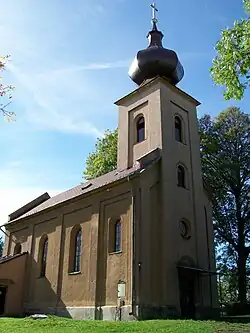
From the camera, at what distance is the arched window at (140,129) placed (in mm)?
24203

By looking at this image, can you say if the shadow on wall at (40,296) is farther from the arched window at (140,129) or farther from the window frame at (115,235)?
the arched window at (140,129)

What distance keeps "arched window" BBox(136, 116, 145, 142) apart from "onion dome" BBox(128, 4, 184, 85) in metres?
3.14

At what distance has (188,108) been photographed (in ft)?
83.8

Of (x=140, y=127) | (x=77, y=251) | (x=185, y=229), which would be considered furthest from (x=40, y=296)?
(x=140, y=127)

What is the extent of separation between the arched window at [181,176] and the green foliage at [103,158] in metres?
10.6

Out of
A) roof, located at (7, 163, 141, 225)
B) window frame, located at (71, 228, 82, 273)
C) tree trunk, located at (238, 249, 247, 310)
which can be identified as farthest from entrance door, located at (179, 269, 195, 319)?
tree trunk, located at (238, 249, 247, 310)

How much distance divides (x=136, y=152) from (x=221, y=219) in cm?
1048

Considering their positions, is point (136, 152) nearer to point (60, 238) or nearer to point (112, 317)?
point (60, 238)

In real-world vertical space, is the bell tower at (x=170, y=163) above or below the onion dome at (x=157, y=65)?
below

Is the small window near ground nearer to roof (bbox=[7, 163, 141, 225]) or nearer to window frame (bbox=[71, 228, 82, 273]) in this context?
roof (bbox=[7, 163, 141, 225])

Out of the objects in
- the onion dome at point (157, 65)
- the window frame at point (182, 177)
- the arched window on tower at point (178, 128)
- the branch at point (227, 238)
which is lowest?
the branch at point (227, 238)

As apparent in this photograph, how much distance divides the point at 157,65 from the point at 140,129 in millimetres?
4376

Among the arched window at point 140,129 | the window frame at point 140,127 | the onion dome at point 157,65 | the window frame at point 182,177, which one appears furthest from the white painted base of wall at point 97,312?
the onion dome at point 157,65

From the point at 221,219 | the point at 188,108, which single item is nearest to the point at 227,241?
the point at 221,219
